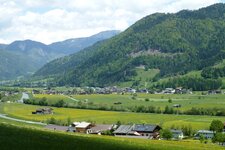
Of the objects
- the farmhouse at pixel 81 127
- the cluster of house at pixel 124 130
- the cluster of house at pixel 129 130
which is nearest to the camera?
the cluster of house at pixel 129 130

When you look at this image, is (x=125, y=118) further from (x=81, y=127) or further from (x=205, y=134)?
(x=205, y=134)

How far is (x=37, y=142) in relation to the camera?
5594cm

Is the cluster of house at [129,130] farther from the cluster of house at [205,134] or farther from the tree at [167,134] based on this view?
the tree at [167,134]

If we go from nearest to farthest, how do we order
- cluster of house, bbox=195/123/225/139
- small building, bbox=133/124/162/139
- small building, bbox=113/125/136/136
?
1. cluster of house, bbox=195/123/225/139
2. small building, bbox=113/125/136/136
3. small building, bbox=133/124/162/139

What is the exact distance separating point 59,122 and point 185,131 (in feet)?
114

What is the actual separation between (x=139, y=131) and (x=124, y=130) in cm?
433

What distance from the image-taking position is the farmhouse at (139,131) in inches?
3903

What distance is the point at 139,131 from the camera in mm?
103000

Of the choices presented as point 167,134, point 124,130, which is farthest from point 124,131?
point 167,134

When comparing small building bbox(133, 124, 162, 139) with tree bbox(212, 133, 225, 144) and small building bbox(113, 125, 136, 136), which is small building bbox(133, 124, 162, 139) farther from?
tree bbox(212, 133, 225, 144)

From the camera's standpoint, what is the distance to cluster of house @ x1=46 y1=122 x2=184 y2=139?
3883 inches

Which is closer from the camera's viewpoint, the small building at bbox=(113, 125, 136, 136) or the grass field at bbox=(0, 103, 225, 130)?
the small building at bbox=(113, 125, 136, 136)

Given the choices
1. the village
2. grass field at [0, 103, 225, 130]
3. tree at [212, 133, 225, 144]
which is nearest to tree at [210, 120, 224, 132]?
the village

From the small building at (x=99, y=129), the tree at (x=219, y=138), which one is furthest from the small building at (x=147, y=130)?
the tree at (x=219, y=138)
